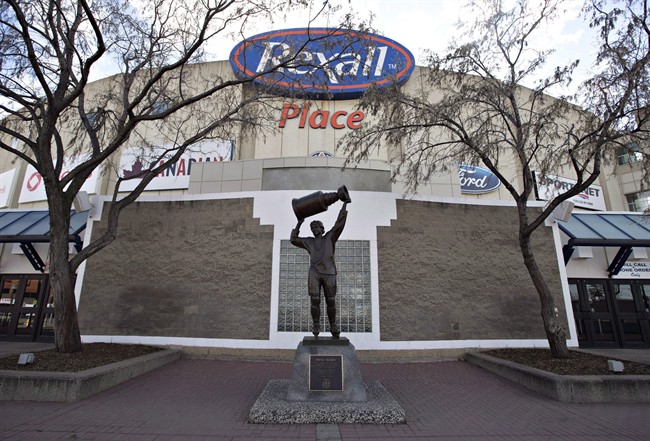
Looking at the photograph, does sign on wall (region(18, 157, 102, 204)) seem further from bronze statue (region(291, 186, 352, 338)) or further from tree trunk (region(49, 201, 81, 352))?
bronze statue (region(291, 186, 352, 338))

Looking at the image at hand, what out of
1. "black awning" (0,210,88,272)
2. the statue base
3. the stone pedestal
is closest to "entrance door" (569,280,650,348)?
the statue base

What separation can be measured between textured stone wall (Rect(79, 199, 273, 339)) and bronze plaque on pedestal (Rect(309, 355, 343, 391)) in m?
4.87

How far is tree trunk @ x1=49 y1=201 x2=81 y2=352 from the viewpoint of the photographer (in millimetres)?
7770

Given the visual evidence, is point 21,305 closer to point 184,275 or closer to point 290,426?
point 184,275

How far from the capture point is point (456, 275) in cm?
1086

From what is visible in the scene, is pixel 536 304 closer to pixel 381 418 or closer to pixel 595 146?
pixel 595 146

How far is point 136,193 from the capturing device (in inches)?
378

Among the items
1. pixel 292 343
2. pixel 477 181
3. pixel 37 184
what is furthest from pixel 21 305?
pixel 477 181

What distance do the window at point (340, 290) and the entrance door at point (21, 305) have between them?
10.3 meters

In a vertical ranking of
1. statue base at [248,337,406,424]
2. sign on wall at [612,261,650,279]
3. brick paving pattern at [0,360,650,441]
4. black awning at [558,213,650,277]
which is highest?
black awning at [558,213,650,277]

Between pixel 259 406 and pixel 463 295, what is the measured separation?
7757mm

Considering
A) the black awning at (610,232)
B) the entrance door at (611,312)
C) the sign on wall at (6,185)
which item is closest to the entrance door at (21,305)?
the sign on wall at (6,185)

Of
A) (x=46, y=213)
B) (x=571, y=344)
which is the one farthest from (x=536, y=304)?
(x=46, y=213)

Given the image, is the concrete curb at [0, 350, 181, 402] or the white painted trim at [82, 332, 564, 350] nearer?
the concrete curb at [0, 350, 181, 402]
